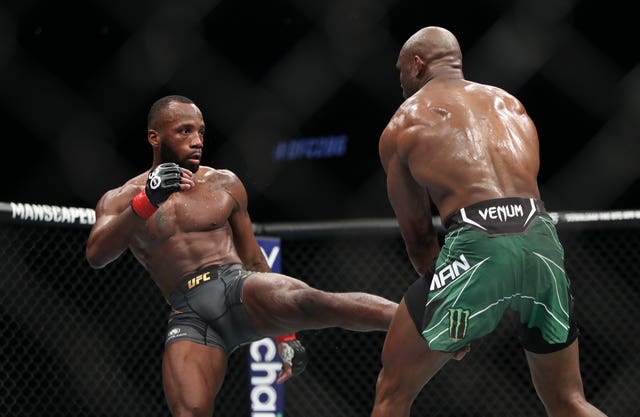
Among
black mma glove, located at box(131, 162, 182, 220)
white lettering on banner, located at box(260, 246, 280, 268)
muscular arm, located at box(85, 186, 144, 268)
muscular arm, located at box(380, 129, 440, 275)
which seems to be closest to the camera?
muscular arm, located at box(380, 129, 440, 275)

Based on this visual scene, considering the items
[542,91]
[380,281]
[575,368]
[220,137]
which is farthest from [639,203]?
[575,368]

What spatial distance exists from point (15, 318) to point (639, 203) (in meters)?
2.97

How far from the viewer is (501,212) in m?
2.08

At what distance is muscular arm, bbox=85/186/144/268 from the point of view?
271cm

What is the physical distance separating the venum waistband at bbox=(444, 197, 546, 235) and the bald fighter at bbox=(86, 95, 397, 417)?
537 mm

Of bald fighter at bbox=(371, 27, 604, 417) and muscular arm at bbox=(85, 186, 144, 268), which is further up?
bald fighter at bbox=(371, 27, 604, 417)

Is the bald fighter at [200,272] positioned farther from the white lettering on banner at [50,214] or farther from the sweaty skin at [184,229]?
the white lettering on banner at [50,214]

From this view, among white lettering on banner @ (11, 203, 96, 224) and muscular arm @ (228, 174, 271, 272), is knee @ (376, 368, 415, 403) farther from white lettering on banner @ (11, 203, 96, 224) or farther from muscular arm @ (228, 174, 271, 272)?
white lettering on banner @ (11, 203, 96, 224)

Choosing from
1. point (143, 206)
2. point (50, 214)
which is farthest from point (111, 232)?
point (50, 214)

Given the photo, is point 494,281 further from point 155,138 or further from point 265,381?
point 265,381

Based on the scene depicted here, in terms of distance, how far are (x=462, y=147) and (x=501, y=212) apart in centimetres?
18

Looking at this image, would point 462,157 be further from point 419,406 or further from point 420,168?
point 419,406

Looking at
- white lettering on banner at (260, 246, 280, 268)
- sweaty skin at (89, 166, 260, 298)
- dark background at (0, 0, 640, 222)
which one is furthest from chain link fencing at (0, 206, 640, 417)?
sweaty skin at (89, 166, 260, 298)

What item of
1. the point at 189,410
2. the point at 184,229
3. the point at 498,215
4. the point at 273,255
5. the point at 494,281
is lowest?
the point at 189,410
